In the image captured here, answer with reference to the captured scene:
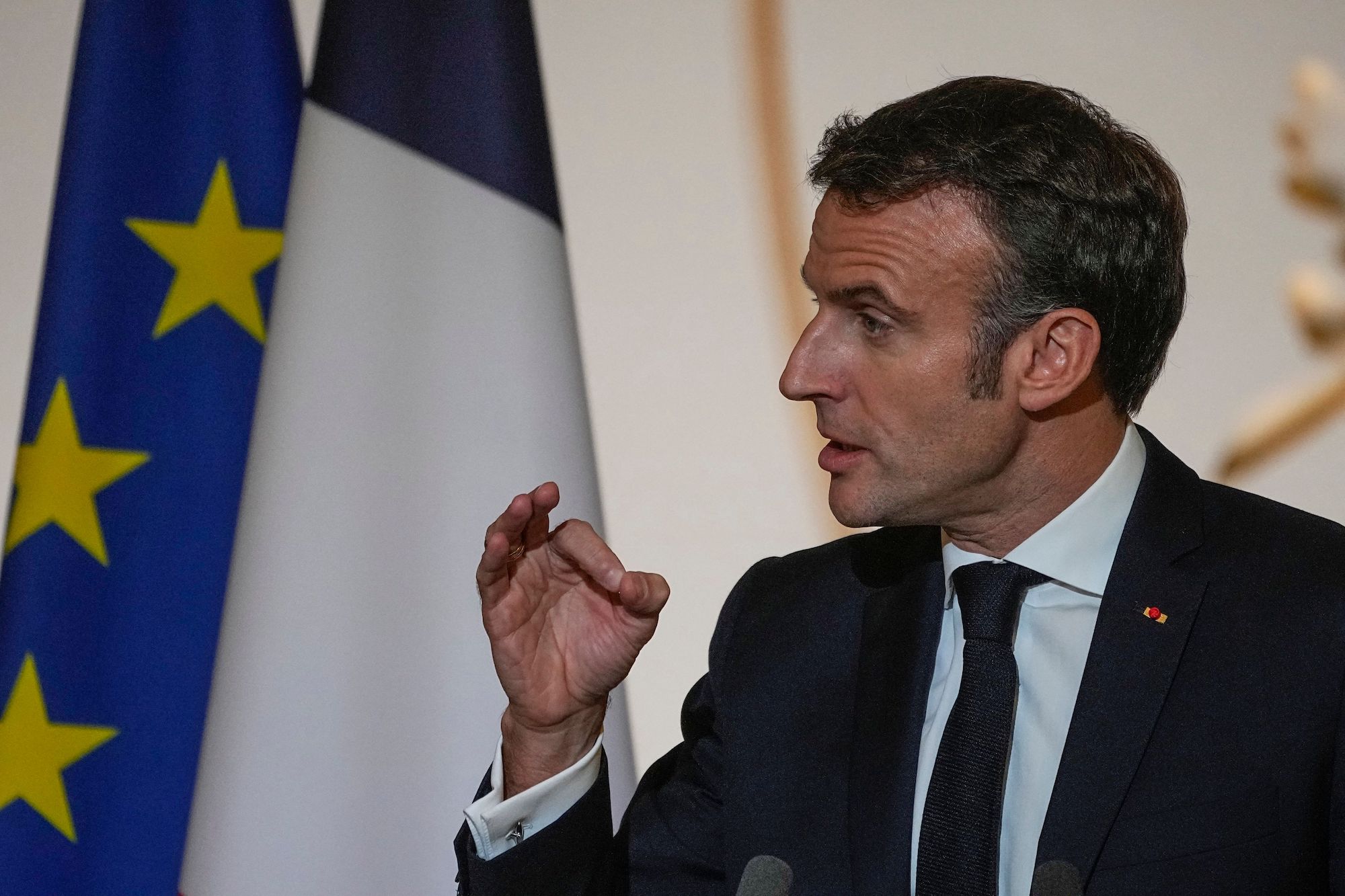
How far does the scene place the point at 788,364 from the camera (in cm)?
139

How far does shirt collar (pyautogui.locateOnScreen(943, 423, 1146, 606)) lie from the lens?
4.52 feet

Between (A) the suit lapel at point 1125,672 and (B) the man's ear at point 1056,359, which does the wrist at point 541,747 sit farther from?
(B) the man's ear at point 1056,359

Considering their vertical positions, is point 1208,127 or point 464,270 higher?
point 1208,127

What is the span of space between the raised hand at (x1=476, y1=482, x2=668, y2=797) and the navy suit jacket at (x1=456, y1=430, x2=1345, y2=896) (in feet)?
0.25

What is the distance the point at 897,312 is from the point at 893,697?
43cm

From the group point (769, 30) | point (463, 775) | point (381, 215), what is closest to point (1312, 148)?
point (769, 30)

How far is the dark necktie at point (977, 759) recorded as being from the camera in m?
1.25

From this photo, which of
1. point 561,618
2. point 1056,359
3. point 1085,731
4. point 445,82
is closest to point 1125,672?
point 1085,731

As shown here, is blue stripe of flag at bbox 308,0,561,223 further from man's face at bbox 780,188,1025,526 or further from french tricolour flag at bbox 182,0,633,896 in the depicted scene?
man's face at bbox 780,188,1025,526

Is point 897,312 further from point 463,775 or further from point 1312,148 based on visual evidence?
point 1312,148

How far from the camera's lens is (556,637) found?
1387 millimetres

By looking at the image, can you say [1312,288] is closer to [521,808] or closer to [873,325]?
[873,325]

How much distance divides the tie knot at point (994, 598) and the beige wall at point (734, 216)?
0.84m

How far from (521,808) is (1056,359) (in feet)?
2.48
